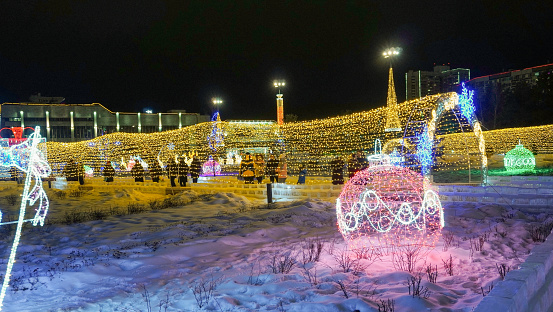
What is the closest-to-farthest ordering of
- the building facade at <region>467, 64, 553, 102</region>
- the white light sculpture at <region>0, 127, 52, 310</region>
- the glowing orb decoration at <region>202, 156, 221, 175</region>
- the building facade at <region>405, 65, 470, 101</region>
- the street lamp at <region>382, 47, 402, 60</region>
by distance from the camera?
the white light sculpture at <region>0, 127, 52, 310</region> → the glowing orb decoration at <region>202, 156, 221, 175</region> → the street lamp at <region>382, 47, 402, 60</region> → the building facade at <region>467, 64, 553, 102</region> → the building facade at <region>405, 65, 470, 101</region>

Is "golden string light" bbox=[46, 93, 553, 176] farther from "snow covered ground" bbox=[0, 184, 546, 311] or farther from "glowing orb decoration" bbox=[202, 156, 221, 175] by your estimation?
"snow covered ground" bbox=[0, 184, 546, 311]

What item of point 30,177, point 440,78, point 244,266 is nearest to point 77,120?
point 244,266

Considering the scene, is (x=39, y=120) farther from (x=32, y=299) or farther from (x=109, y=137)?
(x=32, y=299)

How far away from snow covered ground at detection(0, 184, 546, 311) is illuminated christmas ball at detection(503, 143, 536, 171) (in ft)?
35.0

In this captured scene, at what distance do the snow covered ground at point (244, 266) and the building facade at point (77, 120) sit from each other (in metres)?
56.3

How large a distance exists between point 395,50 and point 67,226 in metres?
20.2

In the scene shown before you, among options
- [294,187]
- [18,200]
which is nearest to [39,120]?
[18,200]

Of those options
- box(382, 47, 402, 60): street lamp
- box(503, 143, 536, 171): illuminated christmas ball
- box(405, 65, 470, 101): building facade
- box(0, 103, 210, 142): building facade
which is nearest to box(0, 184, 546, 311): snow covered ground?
box(503, 143, 536, 171): illuminated christmas ball

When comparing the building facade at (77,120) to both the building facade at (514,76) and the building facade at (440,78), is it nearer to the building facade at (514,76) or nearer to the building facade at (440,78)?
the building facade at (514,76)

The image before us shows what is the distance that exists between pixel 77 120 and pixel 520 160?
5858 cm

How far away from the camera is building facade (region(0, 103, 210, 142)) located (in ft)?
192

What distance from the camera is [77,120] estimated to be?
6169 cm

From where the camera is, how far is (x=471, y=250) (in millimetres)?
5918

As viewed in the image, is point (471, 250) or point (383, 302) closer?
point (383, 302)
